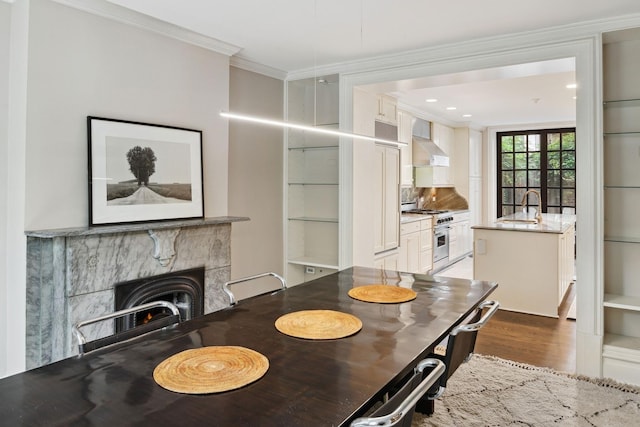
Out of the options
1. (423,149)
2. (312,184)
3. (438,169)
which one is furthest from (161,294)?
(438,169)

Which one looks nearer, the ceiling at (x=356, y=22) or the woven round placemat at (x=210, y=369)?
the woven round placemat at (x=210, y=369)

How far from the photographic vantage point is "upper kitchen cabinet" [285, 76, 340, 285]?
14.3ft

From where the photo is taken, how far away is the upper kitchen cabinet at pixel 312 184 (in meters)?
4.35

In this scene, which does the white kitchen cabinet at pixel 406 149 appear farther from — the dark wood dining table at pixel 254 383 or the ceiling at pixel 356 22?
the dark wood dining table at pixel 254 383

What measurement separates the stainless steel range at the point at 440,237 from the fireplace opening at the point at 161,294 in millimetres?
4036

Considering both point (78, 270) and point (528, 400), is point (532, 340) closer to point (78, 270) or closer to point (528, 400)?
point (528, 400)

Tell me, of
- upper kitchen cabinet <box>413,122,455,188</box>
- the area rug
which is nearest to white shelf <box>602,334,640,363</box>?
the area rug

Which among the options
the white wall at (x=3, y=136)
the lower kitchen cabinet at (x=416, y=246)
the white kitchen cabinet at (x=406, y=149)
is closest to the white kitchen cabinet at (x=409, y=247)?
the lower kitchen cabinet at (x=416, y=246)

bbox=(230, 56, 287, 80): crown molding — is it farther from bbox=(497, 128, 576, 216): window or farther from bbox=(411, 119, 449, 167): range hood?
bbox=(497, 128, 576, 216): window

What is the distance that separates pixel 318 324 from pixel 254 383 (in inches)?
22.4

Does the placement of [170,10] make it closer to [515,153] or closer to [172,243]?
[172,243]

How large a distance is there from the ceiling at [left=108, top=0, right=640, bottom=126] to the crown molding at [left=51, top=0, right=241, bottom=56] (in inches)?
4.0

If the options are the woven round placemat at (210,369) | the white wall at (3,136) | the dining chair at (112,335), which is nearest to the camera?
the woven round placemat at (210,369)

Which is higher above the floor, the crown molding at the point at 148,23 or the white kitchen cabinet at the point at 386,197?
the crown molding at the point at 148,23
